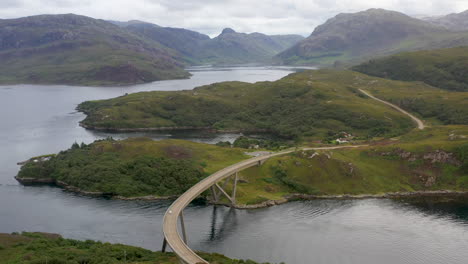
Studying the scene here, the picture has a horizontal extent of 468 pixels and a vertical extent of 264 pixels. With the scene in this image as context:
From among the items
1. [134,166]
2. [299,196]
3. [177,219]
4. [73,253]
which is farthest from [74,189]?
[299,196]

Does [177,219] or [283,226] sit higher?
[177,219]

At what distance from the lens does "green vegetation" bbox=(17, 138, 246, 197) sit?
13512 cm

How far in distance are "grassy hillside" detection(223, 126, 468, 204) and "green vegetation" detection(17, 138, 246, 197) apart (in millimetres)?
20112

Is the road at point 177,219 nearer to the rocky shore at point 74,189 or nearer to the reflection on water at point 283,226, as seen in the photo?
the reflection on water at point 283,226

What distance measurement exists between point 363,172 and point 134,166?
9322cm

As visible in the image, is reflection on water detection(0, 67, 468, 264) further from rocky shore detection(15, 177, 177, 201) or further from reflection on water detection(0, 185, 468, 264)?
rocky shore detection(15, 177, 177, 201)

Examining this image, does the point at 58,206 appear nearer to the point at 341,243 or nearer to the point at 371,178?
the point at 341,243

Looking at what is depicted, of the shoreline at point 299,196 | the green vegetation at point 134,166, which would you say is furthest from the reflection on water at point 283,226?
the green vegetation at point 134,166

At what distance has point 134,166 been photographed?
14600 cm

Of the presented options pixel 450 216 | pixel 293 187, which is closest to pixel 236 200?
pixel 293 187

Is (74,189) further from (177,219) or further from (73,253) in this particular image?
(73,253)

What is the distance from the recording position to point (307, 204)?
129250 millimetres

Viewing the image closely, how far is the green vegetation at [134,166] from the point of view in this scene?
135125 millimetres

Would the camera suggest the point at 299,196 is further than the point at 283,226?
Yes
